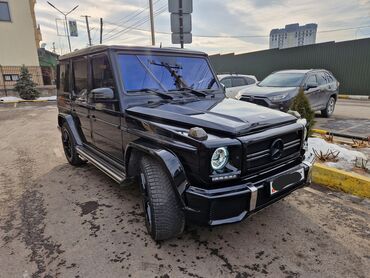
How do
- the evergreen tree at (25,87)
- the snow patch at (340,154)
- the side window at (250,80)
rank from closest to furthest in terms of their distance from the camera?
the snow patch at (340,154)
the side window at (250,80)
the evergreen tree at (25,87)

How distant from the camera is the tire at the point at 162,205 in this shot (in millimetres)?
2371

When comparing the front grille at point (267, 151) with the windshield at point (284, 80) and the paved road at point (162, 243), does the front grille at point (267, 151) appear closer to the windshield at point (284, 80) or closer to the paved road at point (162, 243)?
the paved road at point (162, 243)

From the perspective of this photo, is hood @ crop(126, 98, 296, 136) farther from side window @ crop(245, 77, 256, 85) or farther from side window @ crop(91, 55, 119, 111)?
side window @ crop(245, 77, 256, 85)

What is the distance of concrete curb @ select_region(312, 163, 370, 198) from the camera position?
11.4ft

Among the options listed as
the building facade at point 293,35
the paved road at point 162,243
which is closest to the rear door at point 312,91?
the paved road at point 162,243

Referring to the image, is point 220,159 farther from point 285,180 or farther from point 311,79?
point 311,79

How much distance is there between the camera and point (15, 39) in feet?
62.6

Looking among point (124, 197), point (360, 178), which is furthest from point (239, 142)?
point (360, 178)

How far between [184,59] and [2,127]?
325 inches

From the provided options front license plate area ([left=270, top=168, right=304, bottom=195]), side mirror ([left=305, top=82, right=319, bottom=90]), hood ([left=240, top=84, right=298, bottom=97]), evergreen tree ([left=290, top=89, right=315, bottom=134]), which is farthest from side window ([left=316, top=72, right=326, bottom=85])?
front license plate area ([left=270, top=168, right=304, bottom=195])

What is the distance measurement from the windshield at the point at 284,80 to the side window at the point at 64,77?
6073mm

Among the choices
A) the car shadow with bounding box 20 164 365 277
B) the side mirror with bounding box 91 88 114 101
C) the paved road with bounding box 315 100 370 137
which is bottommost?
the car shadow with bounding box 20 164 365 277

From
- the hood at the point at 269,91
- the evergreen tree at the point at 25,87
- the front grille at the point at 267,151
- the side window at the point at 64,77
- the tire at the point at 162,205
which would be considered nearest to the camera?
the front grille at the point at 267,151

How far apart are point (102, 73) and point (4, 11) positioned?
69.0 feet
